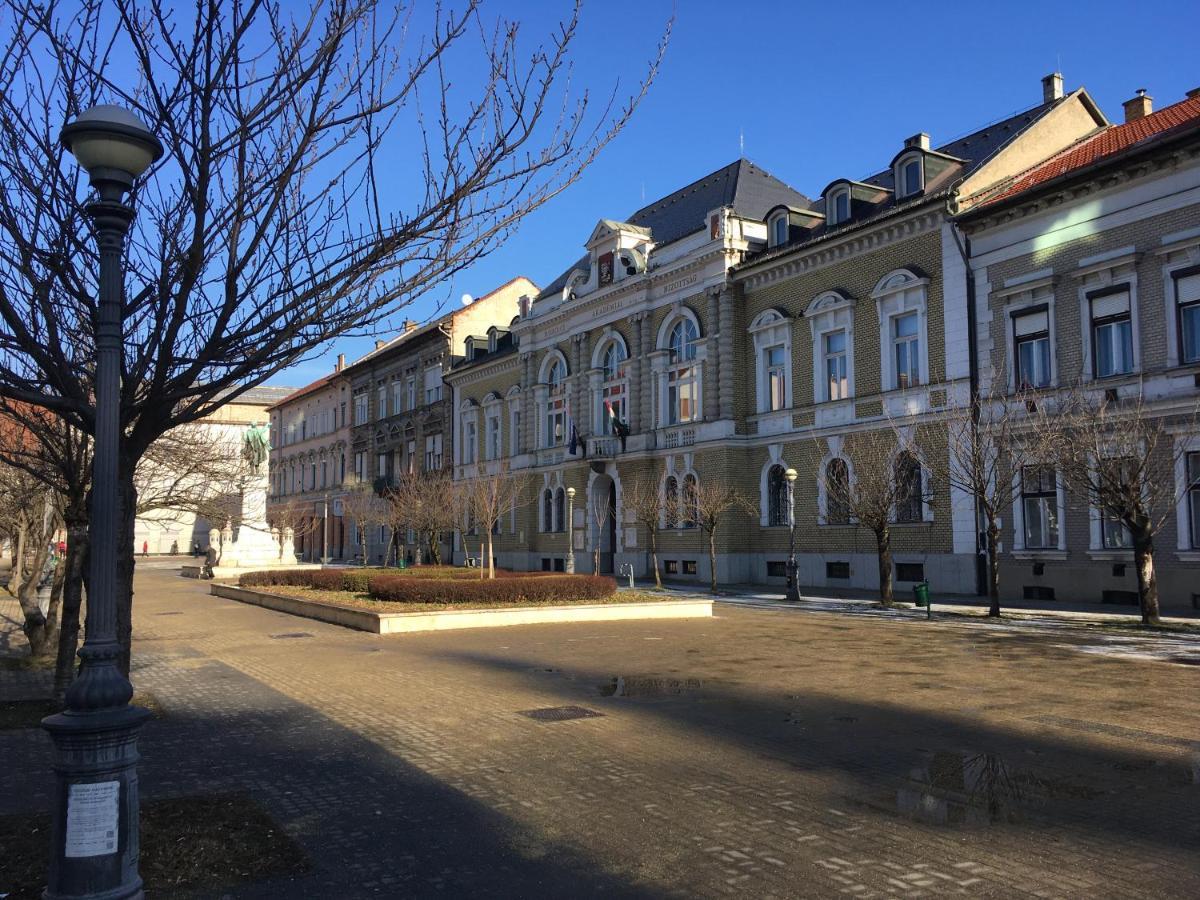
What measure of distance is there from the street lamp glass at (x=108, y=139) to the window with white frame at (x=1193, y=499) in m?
24.8

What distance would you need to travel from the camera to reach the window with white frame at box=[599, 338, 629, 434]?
4400 centimetres

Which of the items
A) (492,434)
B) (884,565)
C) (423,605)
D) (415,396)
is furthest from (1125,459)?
(415,396)

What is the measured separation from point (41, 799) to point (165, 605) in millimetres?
24033

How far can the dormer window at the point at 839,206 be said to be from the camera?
34.2 metres

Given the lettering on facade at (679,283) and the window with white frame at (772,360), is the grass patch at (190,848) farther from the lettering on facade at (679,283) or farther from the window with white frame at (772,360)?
the lettering on facade at (679,283)

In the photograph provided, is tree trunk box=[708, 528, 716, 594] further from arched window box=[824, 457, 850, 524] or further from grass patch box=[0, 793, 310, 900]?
grass patch box=[0, 793, 310, 900]

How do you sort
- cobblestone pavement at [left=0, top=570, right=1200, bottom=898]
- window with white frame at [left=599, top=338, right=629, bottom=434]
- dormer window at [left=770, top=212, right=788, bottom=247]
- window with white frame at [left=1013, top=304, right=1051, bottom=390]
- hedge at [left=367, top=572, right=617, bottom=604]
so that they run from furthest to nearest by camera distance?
window with white frame at [left=599, top=338, right=629, bottom=434]
dormer window at [left=770, top=212, right=788, bottom=247]
window with white frame at [left=1013, top=304, right=1051, bottom=390]
hedge at [left=367, top=572, right=617, bottom=604]
cobblestone pavement at [left=0, top=570, right=1200, bottom=898]

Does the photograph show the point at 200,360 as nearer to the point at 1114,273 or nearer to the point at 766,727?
the point at 766,727

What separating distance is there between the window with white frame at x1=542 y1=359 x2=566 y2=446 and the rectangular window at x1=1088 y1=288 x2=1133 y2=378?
27.2m

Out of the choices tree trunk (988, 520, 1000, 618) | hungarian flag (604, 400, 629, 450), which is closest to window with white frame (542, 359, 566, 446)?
hungarian flag (604, 400, 629, 450)

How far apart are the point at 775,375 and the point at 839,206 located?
6592 millimetres

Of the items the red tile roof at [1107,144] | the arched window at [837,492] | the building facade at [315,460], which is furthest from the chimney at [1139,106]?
the building facade at [315,460]

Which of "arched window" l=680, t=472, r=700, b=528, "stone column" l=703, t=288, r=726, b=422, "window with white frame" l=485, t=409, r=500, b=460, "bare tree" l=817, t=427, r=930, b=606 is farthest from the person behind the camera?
"window with white frame" l=485, t=409, r=500, b=460

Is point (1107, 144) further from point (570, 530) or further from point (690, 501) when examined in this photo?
point (570, 530)
